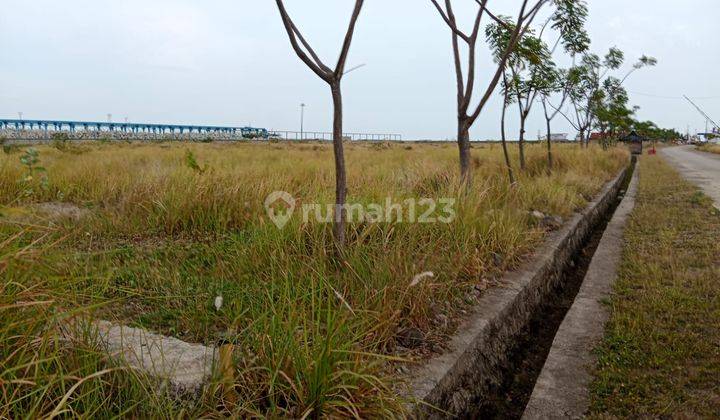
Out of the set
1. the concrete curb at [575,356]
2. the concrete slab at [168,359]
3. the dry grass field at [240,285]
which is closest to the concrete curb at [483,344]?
the dry grass field at [240,285]

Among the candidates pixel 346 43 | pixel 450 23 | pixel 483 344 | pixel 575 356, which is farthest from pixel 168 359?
pixel 450 23

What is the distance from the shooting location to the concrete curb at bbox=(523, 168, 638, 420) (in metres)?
2.53

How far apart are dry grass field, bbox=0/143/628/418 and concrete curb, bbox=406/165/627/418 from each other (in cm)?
12

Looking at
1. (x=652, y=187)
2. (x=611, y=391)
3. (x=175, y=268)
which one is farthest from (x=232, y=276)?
(x=652, y=187)

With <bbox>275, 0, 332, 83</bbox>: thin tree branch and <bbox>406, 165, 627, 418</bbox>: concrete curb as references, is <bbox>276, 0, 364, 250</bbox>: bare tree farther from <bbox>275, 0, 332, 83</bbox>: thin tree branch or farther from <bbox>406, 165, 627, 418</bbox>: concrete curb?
<bbox>406, 165, 627, 418</bbox>: concrete curb

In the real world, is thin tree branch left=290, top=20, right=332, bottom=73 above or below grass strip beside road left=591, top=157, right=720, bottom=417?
above

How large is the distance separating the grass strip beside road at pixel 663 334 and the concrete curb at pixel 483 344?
55cm

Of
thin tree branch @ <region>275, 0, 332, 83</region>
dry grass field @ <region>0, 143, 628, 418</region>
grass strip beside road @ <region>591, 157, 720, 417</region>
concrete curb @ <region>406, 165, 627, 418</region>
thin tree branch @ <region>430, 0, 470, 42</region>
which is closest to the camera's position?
dry grass field @ <region>0, 143, 628, 418</region>

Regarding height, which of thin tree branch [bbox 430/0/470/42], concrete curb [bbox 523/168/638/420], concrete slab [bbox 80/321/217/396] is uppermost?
thin tree branch [bbox 430/0/470/42]

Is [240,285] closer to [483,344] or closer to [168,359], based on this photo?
[168,359]

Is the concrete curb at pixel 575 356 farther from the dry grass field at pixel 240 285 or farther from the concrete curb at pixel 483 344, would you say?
the dry grass field at pixel 240 285

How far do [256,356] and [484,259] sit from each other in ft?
7.98

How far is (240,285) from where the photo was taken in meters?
3.12

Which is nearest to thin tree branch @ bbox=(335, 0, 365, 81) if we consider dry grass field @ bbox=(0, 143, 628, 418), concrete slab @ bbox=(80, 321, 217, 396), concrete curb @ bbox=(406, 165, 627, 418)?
dry grass field @ bbox=(0, 143, 628, 418)
